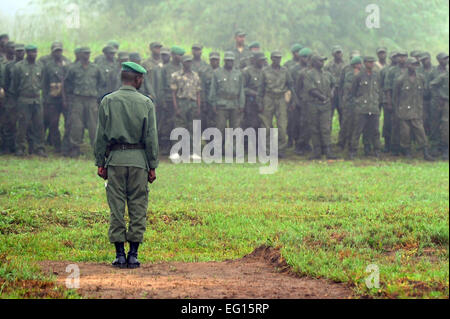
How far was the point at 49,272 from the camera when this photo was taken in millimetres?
6855

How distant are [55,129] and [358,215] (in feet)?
31.4

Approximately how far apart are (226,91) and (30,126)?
4.31 m

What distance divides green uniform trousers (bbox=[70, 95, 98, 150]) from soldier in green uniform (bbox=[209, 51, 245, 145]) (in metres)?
2.63

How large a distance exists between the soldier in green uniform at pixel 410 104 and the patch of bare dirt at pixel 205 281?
404 inches

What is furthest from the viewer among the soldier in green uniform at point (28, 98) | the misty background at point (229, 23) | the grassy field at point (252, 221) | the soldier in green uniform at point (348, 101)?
the misty background at point (229, 23)

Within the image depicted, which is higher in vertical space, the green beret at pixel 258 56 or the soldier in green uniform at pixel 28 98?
the green beret at pixel 258 56

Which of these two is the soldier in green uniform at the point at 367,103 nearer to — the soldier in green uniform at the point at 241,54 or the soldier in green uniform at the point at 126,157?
the soldier in green uniform at the point at 241,54

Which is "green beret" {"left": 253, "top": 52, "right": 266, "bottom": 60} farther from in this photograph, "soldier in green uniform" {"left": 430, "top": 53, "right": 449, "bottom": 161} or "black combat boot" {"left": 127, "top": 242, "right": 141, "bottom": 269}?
"black combat boot" {"left": 127, "top": 242, "right": 141, "bottom": 269}

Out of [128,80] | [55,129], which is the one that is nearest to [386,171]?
[55,129]

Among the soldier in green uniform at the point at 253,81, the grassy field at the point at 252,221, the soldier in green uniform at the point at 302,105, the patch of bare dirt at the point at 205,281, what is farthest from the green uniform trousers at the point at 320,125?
the patch of bare dirt at the point at 205,281

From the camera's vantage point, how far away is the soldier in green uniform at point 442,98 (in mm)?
17531

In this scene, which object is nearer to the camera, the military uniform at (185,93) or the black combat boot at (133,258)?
the black combat boot at (133,258)

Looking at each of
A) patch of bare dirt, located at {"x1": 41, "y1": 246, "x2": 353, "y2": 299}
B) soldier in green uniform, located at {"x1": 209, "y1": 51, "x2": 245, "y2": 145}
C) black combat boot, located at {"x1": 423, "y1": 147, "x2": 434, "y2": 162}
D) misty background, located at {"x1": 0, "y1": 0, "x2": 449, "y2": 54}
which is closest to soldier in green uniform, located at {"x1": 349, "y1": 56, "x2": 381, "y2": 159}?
black combat boot, located at {"x1": 423, "y1": 147, "x2": 434, "y2": 162}
